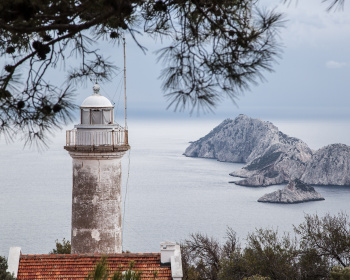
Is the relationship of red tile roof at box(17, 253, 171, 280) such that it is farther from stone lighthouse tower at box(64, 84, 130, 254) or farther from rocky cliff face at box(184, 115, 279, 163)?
rocky cliff face at box(184, 115, 279, 163)

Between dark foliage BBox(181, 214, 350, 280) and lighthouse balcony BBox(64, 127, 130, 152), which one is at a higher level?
lighthouse balcony BBox(64, 127, 130, 152)

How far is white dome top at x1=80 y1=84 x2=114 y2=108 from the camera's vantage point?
40.0 ft

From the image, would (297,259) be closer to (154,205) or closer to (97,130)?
(97,130)

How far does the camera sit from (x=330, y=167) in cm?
8775

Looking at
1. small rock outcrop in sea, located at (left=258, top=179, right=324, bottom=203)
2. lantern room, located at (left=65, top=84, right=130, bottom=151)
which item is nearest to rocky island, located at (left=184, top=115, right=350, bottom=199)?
small rock outcrop in sea, located at (left=258, top=179, right=324, bottom=203)

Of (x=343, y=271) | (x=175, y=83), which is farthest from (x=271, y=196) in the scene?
(x=175, y=83)

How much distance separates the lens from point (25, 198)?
61.2 m

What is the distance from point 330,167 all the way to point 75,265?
81.2m

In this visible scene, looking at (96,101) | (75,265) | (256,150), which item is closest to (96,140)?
(96,101)

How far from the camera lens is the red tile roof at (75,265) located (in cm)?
1035

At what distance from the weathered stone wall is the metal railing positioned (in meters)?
0.32

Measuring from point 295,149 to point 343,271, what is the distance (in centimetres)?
8444

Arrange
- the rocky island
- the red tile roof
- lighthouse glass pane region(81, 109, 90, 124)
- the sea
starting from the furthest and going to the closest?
the rocky island
the sea
lighthouse glass pane region(81, 109, 90, 124)
the red tile roof

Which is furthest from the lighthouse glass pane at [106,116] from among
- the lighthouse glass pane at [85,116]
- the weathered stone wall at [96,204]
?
the weathered stone wall at [96,204]
